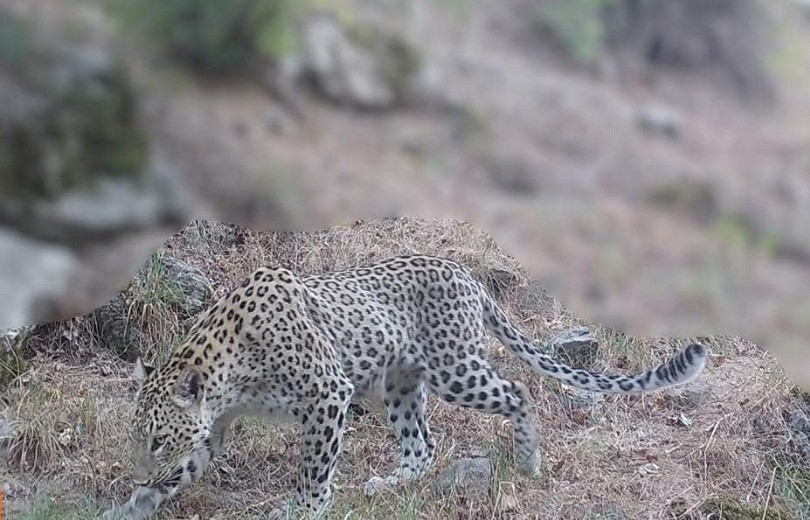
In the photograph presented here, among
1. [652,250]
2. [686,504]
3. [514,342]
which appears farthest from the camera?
[514,342]

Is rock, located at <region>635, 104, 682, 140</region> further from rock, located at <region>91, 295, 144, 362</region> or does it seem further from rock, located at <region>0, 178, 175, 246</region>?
rock, located at <region>91, 295, 144, 362</region>

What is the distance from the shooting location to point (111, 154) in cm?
602

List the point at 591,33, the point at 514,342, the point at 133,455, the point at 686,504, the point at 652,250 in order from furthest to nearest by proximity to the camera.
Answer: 1. the point at 514,342
2. the point at 686,504
3. the point at 133,455
4. the point at 652,250
5. the point at 591,33

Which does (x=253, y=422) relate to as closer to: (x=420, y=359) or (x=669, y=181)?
(x=420, y=359)

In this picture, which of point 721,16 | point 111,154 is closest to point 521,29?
point 721,16

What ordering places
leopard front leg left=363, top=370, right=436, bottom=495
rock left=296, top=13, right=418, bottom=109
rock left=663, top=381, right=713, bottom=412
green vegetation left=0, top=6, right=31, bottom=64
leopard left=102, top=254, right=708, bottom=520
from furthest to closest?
rock left=663, top=381, right=713, bottom=412 → leopard front leg left=363, top=370, right=436, bottom=495 → leopard left=102, top=254, right=708, bottom=520 → green vegetation left=0, top=6, right=31, bottom=64 → rock left=296, top=13, right=418, bottom=109

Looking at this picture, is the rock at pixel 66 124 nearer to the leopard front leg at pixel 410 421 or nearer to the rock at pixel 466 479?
the leopard front leg at pixel 410 421

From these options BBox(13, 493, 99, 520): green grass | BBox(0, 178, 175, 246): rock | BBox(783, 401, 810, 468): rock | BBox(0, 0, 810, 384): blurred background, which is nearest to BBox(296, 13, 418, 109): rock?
BBox(0, 0, 810, 384): blurred background

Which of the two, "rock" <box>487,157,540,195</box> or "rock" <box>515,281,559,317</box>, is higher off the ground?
"rock" <box>487,157,540,195</box>

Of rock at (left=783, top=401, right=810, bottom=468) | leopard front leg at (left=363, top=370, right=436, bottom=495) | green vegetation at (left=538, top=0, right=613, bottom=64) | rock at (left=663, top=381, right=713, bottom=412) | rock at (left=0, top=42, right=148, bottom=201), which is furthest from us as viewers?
rock at (left=663, top=381, right=713, bottom=412)

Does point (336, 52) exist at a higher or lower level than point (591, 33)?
lower

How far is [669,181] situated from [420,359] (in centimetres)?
270

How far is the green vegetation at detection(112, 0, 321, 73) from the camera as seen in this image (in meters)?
4.67

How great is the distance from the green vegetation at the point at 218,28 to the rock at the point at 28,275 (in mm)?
2190
